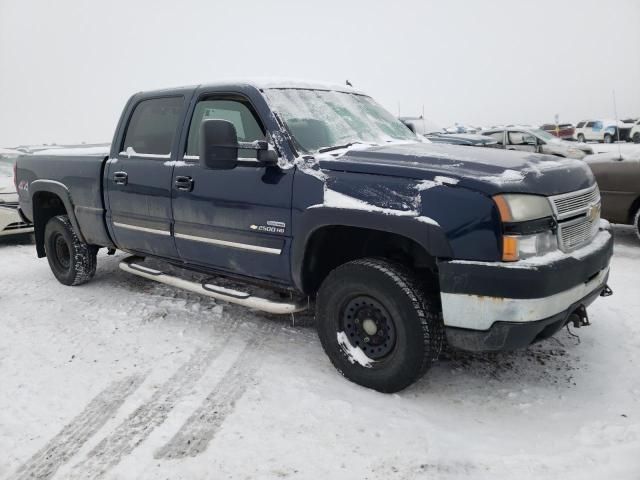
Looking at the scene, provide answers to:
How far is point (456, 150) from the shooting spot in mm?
3350

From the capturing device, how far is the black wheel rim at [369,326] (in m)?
3.12

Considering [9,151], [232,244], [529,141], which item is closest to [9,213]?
[9,151]

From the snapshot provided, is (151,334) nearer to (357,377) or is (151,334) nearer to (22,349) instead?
(22,349)

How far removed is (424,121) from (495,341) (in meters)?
13.8

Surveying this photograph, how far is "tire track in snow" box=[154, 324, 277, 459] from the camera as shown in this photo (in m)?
2.68

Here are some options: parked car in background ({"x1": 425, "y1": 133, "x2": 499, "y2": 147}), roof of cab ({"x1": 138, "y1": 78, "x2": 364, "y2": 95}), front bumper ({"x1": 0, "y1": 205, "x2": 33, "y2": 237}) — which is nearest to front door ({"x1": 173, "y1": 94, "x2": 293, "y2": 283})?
roof of cab ({"x1": 138, "y1": 78, "x2": 364, "y2": 95})

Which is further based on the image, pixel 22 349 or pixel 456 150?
pixel 22 349

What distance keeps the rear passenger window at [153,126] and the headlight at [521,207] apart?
2.67m

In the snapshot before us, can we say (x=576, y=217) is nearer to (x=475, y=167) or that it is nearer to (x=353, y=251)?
(x=475, y=167)

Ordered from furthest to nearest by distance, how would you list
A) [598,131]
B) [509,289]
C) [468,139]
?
1. [598,131]
2. [468,139]
3. [509,289]

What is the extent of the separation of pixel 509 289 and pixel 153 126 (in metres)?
3.26

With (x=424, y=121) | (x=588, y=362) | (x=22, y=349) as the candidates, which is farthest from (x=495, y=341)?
(x=424, y=121)

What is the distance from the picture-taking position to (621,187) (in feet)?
21.1

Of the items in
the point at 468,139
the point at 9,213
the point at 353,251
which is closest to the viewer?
the point at 353,251
